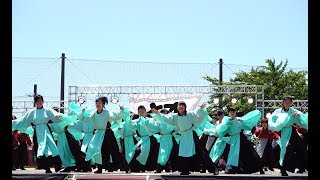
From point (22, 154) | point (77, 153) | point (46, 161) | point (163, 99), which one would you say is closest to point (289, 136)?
point (77, 153)

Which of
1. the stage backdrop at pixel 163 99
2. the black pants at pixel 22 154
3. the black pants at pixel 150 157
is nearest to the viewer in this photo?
the black pants at pixel 150 157

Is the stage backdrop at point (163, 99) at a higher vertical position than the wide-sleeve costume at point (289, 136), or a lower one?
higher

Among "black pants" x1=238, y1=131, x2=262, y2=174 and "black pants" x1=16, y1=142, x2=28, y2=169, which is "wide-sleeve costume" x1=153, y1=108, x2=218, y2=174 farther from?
"black pants" x1=16, y1=142, x2=28, y2=169

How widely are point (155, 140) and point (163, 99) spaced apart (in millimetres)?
8473

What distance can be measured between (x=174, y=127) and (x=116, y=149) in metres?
1.13

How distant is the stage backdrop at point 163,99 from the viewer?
2070 centimetres

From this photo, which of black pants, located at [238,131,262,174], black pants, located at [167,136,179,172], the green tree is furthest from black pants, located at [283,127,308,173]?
the green tree

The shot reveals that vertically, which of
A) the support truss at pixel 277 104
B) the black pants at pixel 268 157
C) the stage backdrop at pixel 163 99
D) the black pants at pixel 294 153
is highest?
the stage backdrop at pixel 163 99

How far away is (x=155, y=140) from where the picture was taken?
1249 centimetres

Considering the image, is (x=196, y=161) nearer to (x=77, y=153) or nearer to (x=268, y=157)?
(x=77, y=153)

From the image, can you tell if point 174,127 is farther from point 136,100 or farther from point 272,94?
point 272,94

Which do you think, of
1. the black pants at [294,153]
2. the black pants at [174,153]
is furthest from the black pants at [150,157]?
the black pants at [294,153]

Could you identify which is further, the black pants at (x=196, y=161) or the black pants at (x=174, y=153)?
the black pants at (x=174, y=153)

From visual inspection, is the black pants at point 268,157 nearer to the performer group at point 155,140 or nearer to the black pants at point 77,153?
the performer group at point 155,140
